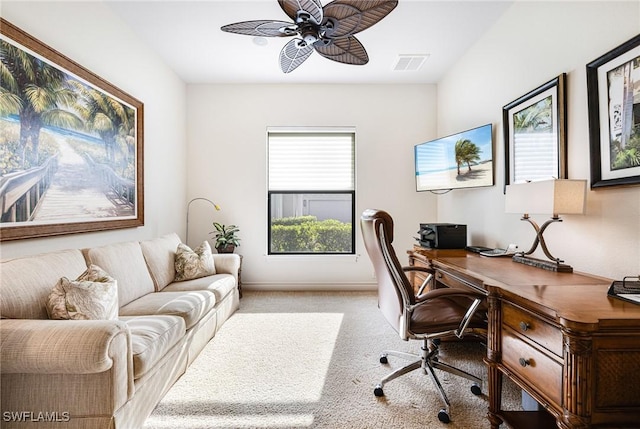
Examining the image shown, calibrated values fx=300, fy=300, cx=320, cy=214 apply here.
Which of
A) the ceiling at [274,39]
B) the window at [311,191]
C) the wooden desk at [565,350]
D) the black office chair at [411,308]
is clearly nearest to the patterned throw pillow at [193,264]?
the window at [311,191]

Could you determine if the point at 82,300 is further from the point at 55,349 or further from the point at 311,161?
the point at 311,161

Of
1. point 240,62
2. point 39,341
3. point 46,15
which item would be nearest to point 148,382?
point 39,341

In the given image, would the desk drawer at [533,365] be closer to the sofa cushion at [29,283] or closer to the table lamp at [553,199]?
the table lamp at [553,199]

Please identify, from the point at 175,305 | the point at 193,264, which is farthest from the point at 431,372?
the point at 193,264

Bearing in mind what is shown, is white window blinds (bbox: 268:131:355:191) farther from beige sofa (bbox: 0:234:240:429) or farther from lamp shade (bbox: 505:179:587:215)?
lamp shade (bbox: 505:179:587:215)

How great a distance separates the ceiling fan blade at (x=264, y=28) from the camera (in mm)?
2090

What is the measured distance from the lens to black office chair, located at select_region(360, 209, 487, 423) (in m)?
1.72

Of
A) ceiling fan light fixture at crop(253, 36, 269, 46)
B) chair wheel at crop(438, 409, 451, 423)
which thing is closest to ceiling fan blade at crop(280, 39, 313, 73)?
ceiling fan light fixture at crop(253, 36, 269, 46)

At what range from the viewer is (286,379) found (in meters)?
2.10

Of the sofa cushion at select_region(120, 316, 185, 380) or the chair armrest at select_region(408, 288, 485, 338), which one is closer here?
the sofa cushion at select_region(120, 316, 185, 380)

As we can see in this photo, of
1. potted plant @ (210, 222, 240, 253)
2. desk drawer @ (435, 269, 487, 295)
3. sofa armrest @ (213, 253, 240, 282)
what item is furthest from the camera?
potted plant @ (210, 222, 240, 253)

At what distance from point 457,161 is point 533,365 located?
7.96 ft

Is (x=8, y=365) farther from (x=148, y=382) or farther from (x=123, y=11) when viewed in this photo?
(x=123, y=11)

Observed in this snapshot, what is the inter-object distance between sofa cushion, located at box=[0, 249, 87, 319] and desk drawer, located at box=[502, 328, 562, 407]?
7.82 ft
